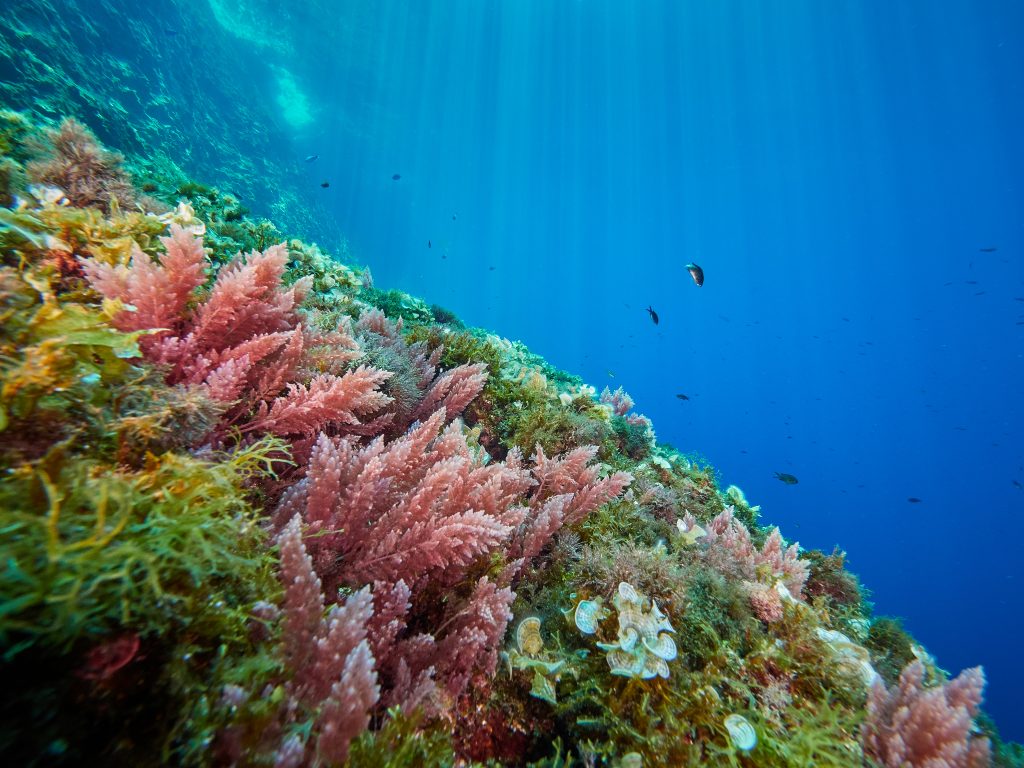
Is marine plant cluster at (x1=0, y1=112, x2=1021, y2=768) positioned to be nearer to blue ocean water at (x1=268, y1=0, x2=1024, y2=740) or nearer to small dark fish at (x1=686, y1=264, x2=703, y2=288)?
small dark fish at (x1=686, y1=264, x2=703, y2=288)

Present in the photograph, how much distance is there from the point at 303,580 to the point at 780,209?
140m

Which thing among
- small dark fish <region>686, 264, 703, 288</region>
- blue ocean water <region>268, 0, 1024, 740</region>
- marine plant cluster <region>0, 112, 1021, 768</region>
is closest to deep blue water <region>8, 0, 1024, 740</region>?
blue ocean water <region>268, 0, 1024, 740</region>

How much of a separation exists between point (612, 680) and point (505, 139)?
389 ft

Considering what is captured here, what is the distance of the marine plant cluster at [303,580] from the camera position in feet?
3.26

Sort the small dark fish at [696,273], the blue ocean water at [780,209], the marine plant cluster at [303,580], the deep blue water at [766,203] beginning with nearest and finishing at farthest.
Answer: the marine plant cluster at [303,580] → the small dark fish at [696,273] → the deep blue water at [766,203] → the blue ocean water at [780,209]

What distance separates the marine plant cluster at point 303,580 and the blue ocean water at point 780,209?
180 ft

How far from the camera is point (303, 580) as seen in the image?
56.0 inches

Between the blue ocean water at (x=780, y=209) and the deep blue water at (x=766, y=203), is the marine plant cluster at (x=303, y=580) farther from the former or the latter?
the blue ocean water at (x=780, y=209)

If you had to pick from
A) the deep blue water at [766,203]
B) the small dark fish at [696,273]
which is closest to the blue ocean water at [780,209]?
the deep blue water at [766,203]

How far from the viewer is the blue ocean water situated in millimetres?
61062

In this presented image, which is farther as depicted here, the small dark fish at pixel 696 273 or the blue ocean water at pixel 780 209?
the blue ocean water at pixel 780 209

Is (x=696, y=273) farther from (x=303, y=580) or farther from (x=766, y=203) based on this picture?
(x=766, y=203)

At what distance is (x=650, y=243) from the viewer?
128250mm

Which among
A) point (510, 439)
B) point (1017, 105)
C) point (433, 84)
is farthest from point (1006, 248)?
point (510, 439)
